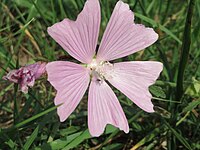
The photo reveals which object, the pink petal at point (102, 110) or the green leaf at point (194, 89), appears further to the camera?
the green leaf at point (194, 89)

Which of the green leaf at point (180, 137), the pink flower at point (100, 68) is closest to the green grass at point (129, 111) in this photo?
the green leaf at point (180, 137)

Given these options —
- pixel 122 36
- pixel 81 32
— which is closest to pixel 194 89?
pixel 122 36

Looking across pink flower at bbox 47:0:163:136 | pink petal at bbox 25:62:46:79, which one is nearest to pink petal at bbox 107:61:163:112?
pink flower at bbox 47:0:163:136

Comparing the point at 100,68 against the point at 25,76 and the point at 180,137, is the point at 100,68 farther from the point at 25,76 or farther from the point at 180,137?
the point at 180,137

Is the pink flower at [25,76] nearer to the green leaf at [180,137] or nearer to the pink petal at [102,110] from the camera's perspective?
the pink petal at [102,110]

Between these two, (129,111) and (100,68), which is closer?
(100,68)

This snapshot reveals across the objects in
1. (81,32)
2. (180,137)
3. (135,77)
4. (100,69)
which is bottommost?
(180,137)

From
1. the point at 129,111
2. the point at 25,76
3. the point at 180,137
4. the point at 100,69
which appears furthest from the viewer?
the point at 129,111

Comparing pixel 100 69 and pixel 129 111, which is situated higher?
pixel 100 69
